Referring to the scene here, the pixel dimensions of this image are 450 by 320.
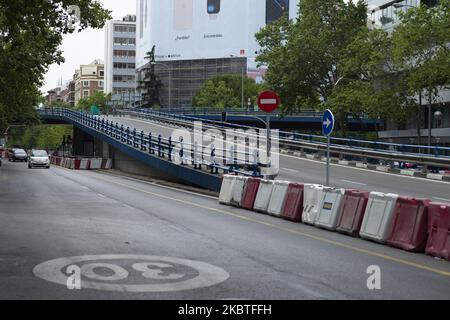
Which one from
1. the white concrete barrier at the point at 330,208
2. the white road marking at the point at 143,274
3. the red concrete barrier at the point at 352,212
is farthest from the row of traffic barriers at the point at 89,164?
the white road marking at the point at 143,274

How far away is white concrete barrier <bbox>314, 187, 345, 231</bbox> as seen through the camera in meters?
12.8

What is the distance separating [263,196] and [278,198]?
3.22ft

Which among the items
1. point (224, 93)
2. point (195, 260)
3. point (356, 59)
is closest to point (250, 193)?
point (195, 260)

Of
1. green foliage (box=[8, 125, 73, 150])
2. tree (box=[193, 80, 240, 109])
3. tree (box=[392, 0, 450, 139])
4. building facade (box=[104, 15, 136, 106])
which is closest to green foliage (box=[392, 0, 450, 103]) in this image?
tree (box=[392, 0, 450, 139])

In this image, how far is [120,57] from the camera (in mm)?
174500

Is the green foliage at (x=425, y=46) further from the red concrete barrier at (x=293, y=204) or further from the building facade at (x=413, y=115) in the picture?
the red concrete barrier at (x=293, y=204)

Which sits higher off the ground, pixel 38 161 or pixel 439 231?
pixel 439 231

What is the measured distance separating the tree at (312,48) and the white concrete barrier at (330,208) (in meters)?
41.0

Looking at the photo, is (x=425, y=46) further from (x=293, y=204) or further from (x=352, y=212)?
(x=352, y=212)

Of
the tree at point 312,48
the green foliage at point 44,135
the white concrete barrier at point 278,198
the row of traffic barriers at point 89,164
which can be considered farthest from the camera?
the green foliage at point 44,135

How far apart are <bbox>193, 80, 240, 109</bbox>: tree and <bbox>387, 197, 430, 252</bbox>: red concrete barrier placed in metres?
91.5

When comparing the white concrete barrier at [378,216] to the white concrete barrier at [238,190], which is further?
the white concrete barrier at [238,190]

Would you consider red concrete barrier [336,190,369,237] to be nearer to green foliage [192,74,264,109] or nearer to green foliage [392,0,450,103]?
green foliage [392,0,450,103]

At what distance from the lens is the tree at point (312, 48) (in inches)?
2110
